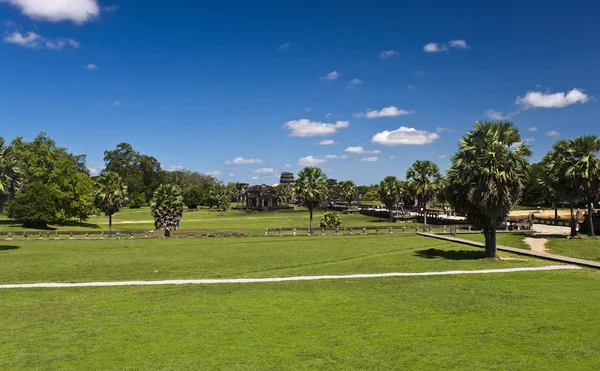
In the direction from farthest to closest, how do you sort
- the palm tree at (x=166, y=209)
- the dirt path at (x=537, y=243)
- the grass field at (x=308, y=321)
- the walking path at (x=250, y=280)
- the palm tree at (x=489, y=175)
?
the palm tree at (x=166, y=209) → the dirt path at (x=537, y=243) → the palm tree at (x=489, y=175) → the walking path at (x=250, y=280) → the grass field at (x=308, y=321)

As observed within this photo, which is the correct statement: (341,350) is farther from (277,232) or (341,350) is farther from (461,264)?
(277,232)

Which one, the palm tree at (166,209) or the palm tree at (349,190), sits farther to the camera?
the palm tree at (349,190)

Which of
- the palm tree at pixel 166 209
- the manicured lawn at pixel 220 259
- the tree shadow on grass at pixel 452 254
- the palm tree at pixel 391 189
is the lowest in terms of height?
the manicured lawn at pixel 220 259

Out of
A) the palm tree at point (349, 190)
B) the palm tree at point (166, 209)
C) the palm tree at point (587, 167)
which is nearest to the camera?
the palm tree at point (587, 167)

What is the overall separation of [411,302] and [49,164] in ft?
240

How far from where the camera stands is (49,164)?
71.4m

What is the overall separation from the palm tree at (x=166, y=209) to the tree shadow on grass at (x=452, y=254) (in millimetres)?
29071

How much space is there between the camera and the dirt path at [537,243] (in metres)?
31.4

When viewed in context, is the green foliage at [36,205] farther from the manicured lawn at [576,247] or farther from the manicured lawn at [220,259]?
the manicured lawn at [576,247]

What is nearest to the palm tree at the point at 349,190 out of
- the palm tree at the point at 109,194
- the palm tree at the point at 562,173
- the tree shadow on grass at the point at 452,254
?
the palm tree at the point at 109,194

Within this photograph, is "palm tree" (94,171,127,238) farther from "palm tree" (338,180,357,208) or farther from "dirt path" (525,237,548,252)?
"palm tree" (338,180,357,208)

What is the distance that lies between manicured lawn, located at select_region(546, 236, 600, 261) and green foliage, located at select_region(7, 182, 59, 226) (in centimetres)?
6159

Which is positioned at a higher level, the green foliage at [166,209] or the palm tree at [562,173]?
the palm tree at [562,173]

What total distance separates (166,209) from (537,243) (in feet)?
124
